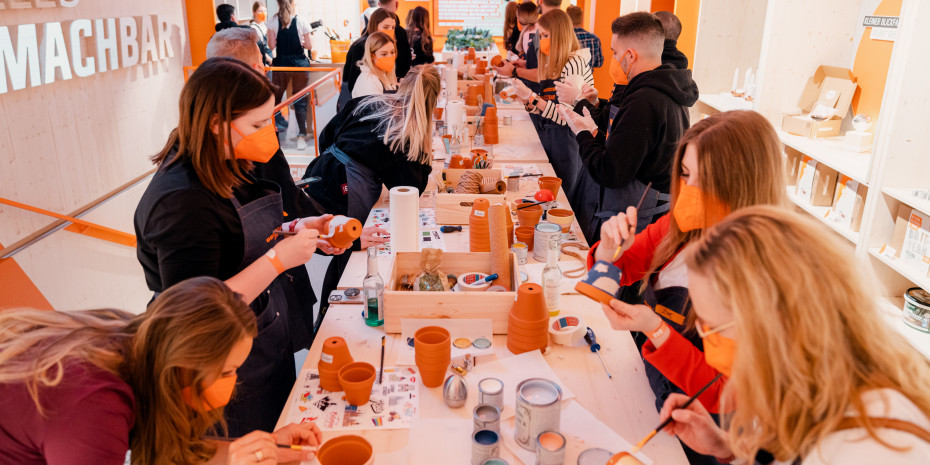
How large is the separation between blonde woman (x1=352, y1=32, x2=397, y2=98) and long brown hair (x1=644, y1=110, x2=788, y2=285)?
3.32 m

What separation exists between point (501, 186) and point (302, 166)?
4601mm

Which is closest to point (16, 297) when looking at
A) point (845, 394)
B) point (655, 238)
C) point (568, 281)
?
point (568, 281)

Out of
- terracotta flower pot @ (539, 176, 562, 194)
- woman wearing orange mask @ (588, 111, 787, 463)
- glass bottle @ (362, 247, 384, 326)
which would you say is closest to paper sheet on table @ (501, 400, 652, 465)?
woman wearing orange mask @ (588, 111, 787, 463)

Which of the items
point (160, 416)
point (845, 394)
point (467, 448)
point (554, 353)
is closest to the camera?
point (845, 394)

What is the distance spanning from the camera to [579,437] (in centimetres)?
169

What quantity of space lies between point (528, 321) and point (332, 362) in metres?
0.64

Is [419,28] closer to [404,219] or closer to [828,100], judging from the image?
[828,100]

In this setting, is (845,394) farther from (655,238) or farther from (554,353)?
(655,238)

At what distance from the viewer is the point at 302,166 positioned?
295 inches

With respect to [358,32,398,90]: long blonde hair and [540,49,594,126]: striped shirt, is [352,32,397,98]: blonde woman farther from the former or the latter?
[540,49,594,126]: striped shirt

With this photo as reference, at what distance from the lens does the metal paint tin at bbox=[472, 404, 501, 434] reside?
1611mm

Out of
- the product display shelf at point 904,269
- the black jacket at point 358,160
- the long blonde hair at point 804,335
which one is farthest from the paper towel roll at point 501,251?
the product display shelf at point 904,269

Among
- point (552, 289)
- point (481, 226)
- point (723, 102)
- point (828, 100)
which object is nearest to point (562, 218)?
point (481, 226)

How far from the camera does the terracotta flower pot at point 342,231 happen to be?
7.75ft
